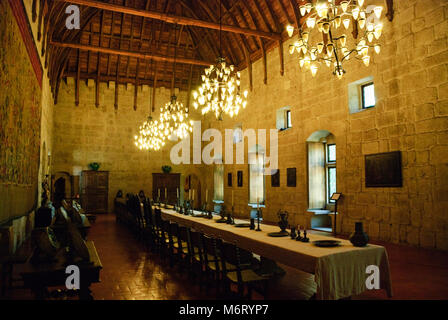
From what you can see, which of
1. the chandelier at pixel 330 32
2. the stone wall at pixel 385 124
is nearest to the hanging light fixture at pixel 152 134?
the stone wall at pixel 385 124

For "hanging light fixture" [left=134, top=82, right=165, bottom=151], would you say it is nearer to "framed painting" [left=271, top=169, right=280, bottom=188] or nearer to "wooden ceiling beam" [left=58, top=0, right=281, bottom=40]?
"wooden ceiling beam" [left=58, top=0, right=281, bottom=40]

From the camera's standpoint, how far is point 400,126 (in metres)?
6.85

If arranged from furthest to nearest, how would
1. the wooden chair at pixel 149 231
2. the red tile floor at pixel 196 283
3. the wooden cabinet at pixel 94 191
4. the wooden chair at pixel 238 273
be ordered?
the wooden cabinet at pixel 94 191, the wooden chair at pixel 149 231, the red tile floor at pixel 196 283, the wooden chair at pixel 238 273

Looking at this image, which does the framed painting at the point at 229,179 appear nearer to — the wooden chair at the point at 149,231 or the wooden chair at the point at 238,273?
the wooden chair at the point at 149,231

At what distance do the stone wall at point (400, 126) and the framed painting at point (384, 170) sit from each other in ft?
0.37

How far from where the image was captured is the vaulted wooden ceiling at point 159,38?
10242 millimetres

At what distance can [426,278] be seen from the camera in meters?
4.39

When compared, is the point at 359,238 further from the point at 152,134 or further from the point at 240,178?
the point at 240,178

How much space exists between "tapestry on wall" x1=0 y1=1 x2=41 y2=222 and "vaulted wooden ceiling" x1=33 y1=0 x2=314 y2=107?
13.8 ft

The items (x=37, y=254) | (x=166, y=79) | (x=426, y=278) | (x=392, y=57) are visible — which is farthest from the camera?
(x=166, y=79)

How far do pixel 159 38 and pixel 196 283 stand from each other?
11.9m

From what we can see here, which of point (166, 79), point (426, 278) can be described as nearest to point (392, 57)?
point (426, 278)
